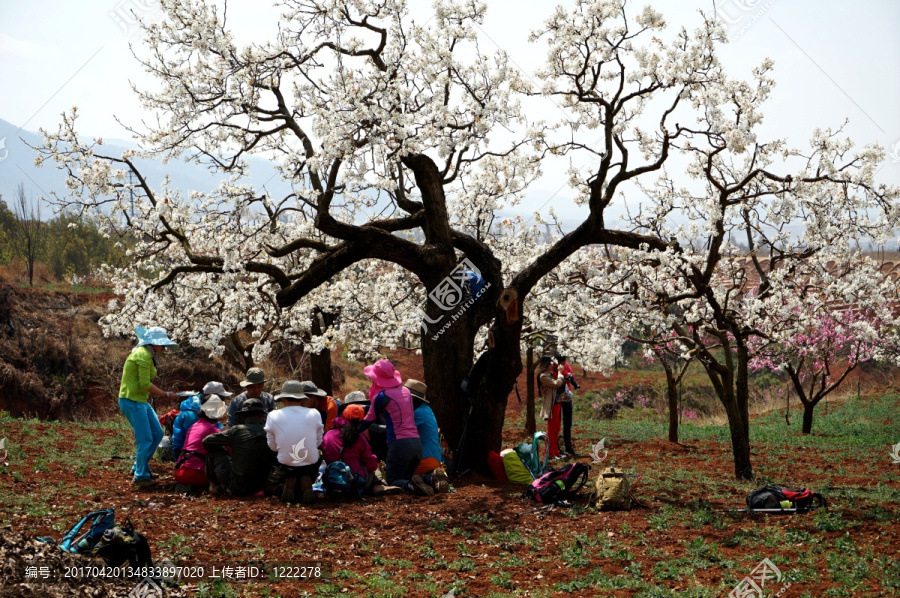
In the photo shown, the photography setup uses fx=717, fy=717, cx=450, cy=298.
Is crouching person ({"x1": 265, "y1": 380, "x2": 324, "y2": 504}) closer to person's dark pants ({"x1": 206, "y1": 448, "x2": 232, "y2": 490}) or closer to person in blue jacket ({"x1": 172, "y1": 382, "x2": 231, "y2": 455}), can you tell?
person's dark pants ({"x1": 206, "y1": 448, "x2": 232, "y2": 490})

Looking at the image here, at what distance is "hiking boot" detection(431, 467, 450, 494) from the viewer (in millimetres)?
8484

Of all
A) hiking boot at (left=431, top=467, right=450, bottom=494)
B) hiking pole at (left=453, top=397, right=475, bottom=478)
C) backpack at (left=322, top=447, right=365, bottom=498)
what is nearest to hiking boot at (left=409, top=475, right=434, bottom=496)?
hiking boot at (left=431, top=467, right=450, bottom=494)

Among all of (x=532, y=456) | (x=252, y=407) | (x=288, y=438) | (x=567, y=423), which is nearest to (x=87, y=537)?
(x=288, y=438)

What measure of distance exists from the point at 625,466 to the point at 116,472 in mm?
7564

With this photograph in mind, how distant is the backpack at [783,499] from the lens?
25.1ft

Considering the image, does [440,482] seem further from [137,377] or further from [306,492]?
[137,377]

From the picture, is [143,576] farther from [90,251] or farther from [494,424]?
[90,251]

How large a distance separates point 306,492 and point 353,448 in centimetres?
76

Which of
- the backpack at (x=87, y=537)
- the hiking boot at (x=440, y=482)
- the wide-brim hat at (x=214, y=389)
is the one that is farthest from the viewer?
the wide-brim hat at (x=214, y=389)

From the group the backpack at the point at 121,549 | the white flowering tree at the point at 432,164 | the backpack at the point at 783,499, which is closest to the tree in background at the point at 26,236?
the white flowering tree at the point at 432,164

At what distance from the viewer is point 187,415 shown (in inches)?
357

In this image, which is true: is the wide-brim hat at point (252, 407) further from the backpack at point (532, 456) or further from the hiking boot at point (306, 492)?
the backpack at point (532, 456)

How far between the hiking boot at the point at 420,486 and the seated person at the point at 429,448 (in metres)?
0.10

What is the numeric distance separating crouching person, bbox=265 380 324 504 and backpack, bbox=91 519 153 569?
8.27ft
